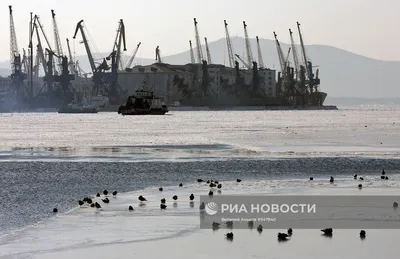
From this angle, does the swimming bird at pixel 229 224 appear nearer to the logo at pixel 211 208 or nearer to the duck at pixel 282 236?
the duck at pixel 282 236

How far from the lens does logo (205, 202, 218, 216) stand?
25080mm

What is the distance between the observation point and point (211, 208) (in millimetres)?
26109

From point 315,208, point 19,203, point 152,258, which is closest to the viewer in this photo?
point 152,258

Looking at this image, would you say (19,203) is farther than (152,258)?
Yes

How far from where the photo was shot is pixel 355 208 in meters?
25.5

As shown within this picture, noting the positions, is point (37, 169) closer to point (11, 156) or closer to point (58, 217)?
point (11, 156)

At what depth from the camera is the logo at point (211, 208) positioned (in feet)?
82.3

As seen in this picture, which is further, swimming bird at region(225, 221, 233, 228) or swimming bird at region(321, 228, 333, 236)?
swimming bird at region(225, 221, 233, 228)

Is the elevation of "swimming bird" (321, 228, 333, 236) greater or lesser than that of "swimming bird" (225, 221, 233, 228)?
lesser

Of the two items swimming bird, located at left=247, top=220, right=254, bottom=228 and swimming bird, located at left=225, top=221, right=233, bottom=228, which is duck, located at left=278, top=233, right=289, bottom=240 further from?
swimming bird, located at left=225, top=221, right=233, bottom=228

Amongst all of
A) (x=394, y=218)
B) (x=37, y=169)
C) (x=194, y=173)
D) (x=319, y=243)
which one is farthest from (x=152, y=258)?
(x=37, y=169)

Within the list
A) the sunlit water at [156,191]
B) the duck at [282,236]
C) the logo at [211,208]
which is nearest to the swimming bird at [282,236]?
the duck at [282,236]

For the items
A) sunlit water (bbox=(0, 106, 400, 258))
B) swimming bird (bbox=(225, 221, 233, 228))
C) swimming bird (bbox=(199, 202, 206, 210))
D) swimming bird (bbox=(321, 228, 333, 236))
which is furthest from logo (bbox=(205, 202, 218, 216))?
swimming bird (bbox=(321, 228, 333, 236))

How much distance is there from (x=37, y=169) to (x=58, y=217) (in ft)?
71.9
